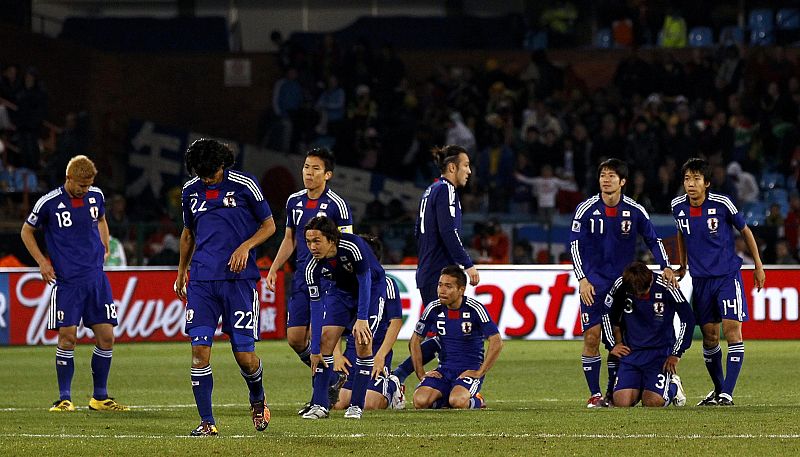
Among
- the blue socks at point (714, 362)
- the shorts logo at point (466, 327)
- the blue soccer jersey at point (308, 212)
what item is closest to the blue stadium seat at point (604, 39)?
the blue socks at point (714, 362)

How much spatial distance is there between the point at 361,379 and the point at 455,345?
58.3 inches

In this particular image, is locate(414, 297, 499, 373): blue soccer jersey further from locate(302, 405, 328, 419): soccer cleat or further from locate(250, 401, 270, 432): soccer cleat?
locate(250, 401, 270, 432): soccer cleat

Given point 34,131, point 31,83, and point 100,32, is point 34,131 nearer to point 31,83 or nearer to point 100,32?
point 31,83

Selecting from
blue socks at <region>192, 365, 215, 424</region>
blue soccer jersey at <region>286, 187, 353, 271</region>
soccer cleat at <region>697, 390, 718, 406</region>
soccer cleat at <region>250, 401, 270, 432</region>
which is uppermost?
blue soccer jersey at <region>286, 187, 353, 271</region>

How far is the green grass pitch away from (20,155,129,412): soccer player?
396 millimetres

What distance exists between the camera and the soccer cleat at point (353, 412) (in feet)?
33.8

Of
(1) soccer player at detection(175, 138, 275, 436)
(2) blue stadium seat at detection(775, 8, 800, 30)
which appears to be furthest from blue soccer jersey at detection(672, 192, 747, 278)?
(2) blue stadium seat at detection(775, 8, 800, 30)

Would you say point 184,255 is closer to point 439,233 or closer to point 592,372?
point 439,233

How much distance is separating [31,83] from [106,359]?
15.9 metres

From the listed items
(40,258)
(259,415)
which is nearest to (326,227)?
(259,415)

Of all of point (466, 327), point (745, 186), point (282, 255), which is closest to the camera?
point (282, 255)

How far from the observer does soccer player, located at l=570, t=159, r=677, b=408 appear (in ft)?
38.3

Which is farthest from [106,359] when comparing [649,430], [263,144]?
[263,144]

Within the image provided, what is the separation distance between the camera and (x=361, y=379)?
10.5 metres
